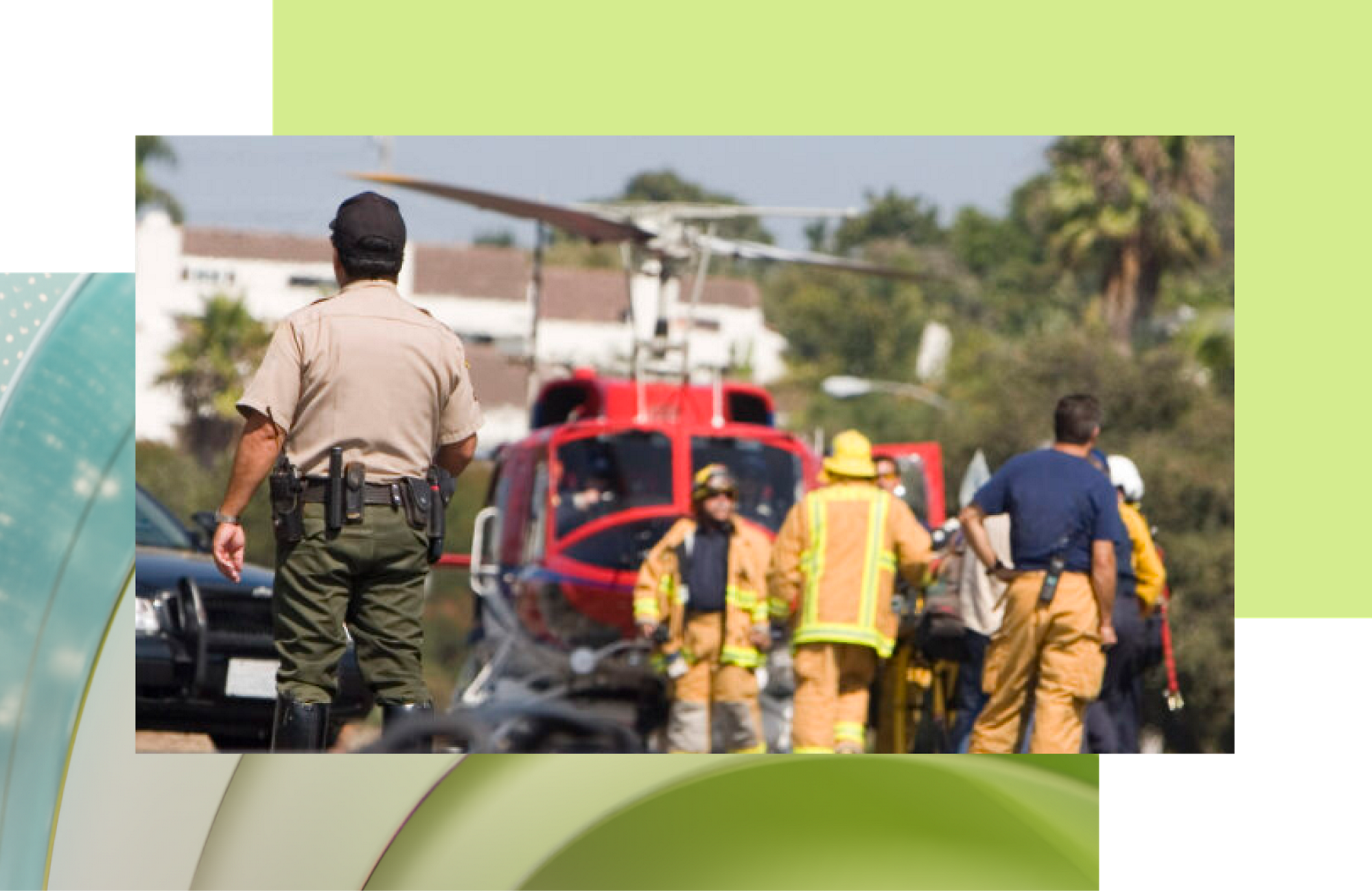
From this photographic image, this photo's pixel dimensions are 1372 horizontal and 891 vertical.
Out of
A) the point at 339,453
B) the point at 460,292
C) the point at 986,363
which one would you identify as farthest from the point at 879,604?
the point at 986,363

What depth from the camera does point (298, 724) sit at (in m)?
5.25

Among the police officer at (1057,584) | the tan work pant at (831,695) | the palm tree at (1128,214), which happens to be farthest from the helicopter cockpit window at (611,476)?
the police officer at (1057,584)

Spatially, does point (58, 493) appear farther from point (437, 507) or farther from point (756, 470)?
point (756, 470)

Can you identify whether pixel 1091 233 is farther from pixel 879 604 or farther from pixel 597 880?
pixel 597 880

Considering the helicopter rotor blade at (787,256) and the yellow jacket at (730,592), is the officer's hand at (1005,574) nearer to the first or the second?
the yellow jacket at (730,592)

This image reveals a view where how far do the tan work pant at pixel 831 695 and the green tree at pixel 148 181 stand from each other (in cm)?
302

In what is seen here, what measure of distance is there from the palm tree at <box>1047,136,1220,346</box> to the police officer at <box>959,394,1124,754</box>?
10.7 feet

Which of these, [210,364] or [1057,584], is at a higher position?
[210,364]

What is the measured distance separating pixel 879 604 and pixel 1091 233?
14.3 metres

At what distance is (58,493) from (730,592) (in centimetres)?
317

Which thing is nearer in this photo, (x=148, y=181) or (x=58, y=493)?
(x=58, y=493)

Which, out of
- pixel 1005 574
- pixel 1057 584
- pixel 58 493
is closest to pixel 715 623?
pixel 1005 574

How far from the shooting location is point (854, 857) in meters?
5.97

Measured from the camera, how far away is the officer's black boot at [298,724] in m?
5.23
